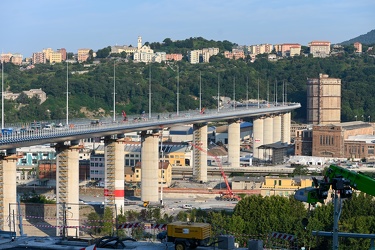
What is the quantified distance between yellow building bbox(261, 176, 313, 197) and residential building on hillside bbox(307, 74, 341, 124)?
41.4 metres

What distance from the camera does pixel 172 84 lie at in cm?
9894

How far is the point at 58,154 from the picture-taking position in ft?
108

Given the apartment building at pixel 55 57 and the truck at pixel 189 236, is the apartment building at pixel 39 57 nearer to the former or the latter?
Result: the apartment building at pixel 55 57

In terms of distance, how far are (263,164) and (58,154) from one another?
26978 mm

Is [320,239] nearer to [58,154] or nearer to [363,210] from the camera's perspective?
[363,210]

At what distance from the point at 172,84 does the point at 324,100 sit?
71.4 ft

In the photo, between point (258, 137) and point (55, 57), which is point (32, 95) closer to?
point (258, 137)

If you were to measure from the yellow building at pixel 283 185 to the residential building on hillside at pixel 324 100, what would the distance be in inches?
1631

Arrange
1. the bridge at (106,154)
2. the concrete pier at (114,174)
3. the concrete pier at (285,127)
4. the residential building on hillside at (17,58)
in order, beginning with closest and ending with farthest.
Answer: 1. the bridge at (106,154)
2. the concrete pier at (114,174)
3. the concrete pier at (285,127)
4. the residential building on hillside at (17,58)

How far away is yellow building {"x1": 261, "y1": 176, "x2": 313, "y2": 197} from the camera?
130 feet

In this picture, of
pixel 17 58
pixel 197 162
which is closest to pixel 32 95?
pixel 197 162

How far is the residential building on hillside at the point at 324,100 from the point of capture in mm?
82375

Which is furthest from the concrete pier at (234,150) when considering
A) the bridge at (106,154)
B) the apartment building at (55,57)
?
the apartment building at (55,57)

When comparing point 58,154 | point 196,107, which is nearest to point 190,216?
point 58,154
